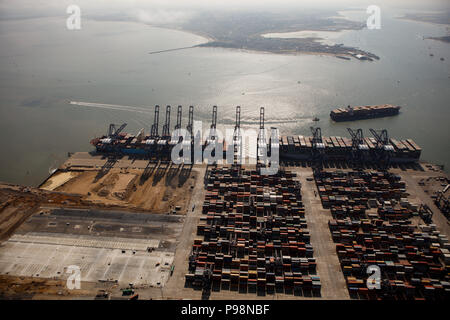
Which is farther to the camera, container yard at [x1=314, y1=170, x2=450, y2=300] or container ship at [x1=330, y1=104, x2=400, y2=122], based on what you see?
container ship at [x1=330, y1=104, x2=400, y2=122]

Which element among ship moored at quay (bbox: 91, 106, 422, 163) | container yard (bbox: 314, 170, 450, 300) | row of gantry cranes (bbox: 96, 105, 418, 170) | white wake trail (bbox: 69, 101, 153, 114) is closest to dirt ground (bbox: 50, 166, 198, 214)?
row of gantry cranes (bbox: 96, 105, 418, 170)

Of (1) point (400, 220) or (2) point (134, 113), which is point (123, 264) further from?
(2) point (134, 113)

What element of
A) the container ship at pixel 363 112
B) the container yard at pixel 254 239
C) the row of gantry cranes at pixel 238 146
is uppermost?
the container ship at pixel 363 112

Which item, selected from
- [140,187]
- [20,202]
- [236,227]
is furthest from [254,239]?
[20,202]

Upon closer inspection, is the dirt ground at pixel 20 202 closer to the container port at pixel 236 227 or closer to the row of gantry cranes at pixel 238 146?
the container port at pixel 236 227

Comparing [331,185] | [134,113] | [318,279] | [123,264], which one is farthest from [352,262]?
[134,113]

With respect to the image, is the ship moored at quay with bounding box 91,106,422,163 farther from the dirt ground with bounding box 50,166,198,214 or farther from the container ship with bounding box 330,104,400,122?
the container ship with bounding box 330,104,400,122

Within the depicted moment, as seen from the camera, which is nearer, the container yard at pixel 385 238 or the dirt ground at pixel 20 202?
the container yard at pixel 385 238

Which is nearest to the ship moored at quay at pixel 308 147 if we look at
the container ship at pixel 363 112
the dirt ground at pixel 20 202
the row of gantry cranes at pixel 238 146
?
the row of gantry cranes at pixel 238 146
